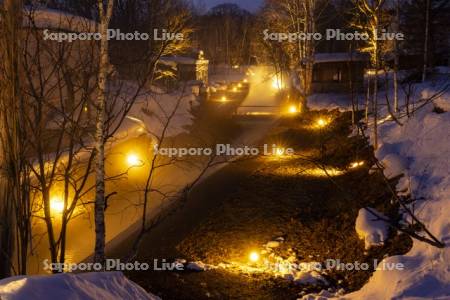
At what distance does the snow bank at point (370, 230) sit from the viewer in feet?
33.5

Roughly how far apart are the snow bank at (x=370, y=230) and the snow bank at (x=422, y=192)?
860 millimetres

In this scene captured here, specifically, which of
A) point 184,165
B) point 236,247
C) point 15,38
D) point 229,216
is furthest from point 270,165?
point 15,38

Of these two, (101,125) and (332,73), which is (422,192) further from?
(332,73)

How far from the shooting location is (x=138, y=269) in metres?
10.3

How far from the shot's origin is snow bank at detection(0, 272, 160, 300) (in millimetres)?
4156

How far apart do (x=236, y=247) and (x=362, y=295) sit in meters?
3.89

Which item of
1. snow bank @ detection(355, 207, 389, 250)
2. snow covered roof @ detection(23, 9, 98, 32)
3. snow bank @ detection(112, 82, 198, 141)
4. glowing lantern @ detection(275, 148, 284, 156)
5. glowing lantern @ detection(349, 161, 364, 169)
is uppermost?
snow covered roof @ detection(23, 9, 98, 32)

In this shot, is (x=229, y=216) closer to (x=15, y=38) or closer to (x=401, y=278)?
(x=401, y=278)

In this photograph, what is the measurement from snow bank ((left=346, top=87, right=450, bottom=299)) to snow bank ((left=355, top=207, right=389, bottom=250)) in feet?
2.82

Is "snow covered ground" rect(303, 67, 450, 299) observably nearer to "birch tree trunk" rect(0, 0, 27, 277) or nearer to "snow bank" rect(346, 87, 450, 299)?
"snow bank" rect(346, 87, 450, 299)

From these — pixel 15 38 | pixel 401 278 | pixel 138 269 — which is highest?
pixel 15 38

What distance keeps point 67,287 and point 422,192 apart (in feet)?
29.6

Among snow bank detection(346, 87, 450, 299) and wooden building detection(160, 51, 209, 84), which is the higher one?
wooden building detection(160, 51, 209, 84)

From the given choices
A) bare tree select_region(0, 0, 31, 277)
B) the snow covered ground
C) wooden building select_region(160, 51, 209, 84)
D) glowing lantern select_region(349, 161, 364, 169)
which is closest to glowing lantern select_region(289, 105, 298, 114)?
wooden building select_region(160, 51, 209, 84)
